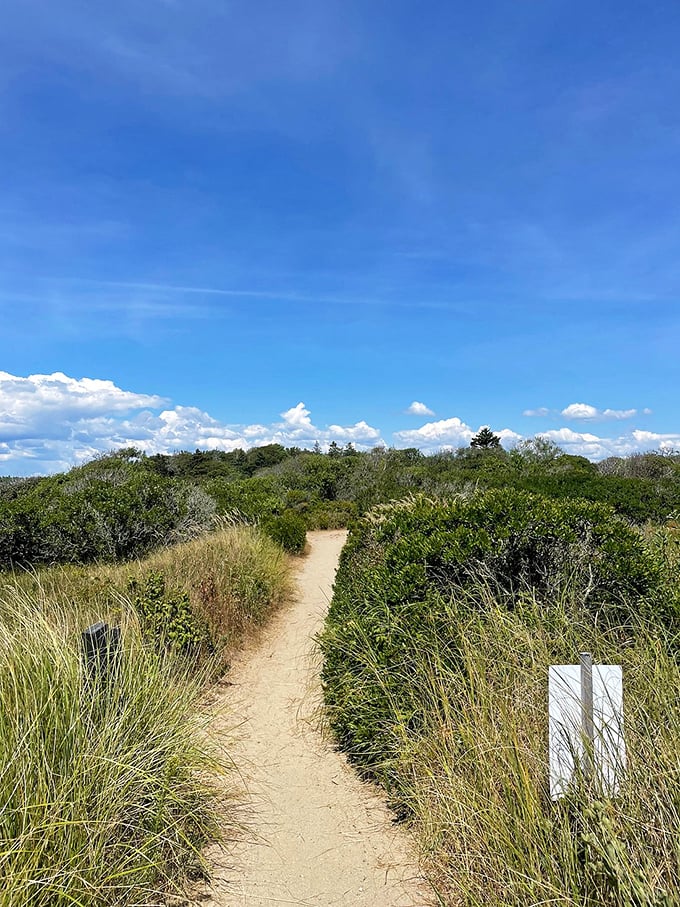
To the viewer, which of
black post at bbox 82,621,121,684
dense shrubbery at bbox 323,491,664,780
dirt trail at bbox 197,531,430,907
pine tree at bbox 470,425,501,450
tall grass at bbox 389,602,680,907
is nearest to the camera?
tall grass at bbox 389,602,680,907

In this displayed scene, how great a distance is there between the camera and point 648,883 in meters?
2.02

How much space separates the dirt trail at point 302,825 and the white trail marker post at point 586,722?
112 centimetres

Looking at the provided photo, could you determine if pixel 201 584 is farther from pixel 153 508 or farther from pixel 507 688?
pixel 507 688

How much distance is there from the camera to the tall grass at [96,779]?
2.41 metres

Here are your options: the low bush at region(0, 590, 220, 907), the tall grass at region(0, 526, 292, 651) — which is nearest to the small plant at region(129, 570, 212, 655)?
the tall grass at region(0, 526, 292, 651)

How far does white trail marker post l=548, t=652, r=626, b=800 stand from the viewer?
7.64ft

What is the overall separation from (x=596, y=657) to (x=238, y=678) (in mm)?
4063

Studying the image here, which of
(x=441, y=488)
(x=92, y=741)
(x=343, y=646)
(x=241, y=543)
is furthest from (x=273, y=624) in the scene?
(x=441, y=488)

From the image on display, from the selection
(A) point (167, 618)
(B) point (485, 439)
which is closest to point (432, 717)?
(A) point (167, 618)

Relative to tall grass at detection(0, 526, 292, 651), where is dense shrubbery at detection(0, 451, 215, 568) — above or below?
above

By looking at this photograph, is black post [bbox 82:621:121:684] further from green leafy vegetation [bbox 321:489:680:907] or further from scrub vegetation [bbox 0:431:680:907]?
green leafy vegetation [bbox 321:489:680:907]

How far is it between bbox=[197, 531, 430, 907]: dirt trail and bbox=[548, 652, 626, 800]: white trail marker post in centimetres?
112

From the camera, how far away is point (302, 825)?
11.8ft

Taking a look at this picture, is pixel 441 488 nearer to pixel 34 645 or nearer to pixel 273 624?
pixel 273 624
